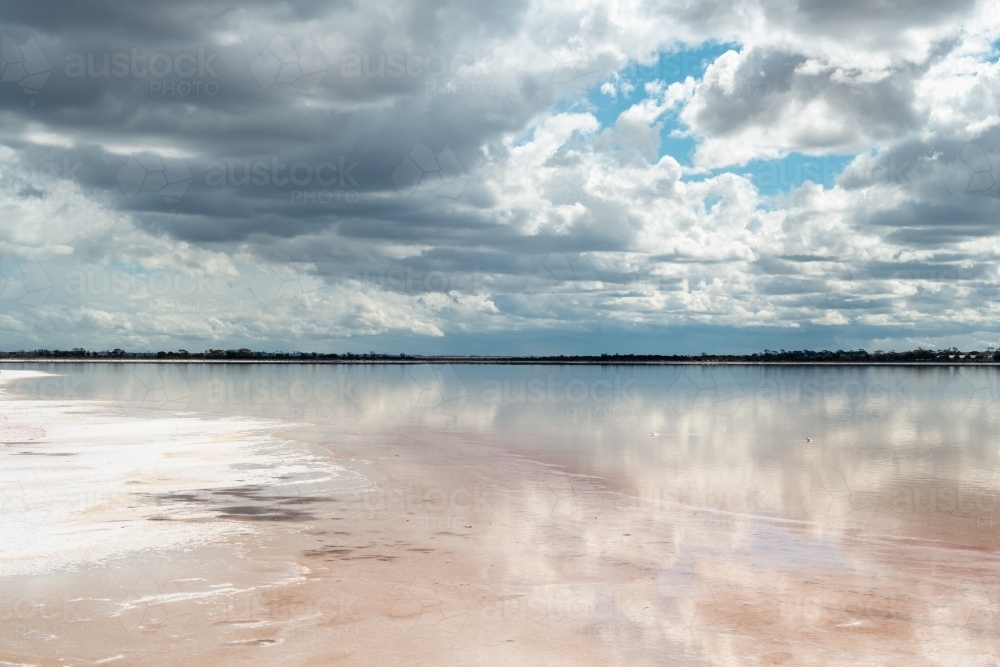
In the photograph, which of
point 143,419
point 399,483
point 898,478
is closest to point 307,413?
point 143,419

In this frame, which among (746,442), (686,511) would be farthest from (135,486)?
(746,442)

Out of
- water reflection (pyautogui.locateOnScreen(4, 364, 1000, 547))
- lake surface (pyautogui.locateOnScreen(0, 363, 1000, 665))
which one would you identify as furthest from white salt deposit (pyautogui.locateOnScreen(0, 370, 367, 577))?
water reflection (pyautogui.locateOnScreen(4, 364, 1000, 547))

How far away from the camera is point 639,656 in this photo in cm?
1047

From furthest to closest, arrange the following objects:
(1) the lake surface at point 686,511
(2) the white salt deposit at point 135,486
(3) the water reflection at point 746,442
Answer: (3) the water reflection at point 746,442 < (2) the white salt deposit at point 135,486 < (1) the lake surface at point 686,511

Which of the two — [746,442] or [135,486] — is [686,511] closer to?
[135,486]

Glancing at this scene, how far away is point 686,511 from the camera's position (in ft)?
65.0

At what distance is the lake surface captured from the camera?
11562 millimetres

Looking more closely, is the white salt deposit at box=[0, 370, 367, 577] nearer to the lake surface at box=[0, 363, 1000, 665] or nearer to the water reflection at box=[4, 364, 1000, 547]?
the lake surface at box=[0, 363, 1000, 665]

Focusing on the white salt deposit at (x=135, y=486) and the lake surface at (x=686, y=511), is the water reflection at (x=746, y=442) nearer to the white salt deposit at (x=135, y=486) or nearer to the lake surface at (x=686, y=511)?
the lake surface at (x=686, y=511)

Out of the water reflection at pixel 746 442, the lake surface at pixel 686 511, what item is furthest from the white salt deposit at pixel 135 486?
the water reflection at pixel 746 442

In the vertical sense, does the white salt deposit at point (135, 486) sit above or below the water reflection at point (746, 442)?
above

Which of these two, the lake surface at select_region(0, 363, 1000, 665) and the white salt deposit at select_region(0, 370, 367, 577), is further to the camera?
the white salt deposit at select_region(0, 370, 367, 577)

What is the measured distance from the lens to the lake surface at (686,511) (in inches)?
455

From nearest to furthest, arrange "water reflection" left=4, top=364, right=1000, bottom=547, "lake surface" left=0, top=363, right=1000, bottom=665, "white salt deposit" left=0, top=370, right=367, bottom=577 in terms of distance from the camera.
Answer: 1. "lake surface" left=0, top=363, right=1000, bottom=665
2. "white salt deposit" left=0, top=370, right=367, bottom=577
3. "water reflection" left=4, top=364, right=1000, bottom=547
